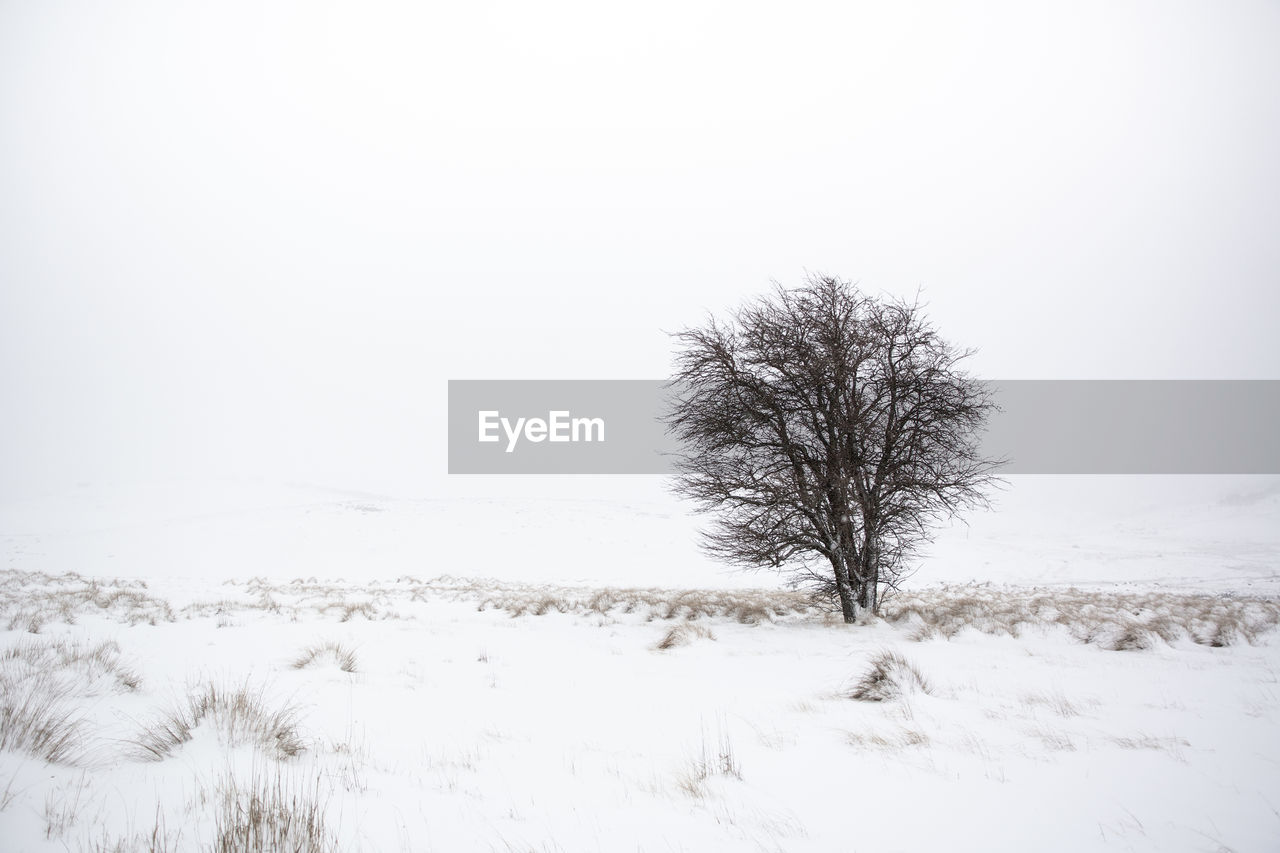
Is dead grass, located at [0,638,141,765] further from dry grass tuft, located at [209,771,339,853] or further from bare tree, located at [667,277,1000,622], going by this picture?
bare tree, located at [667,277,1000,622]

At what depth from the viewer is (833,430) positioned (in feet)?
34.7

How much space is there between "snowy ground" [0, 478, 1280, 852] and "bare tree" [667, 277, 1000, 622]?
164cm

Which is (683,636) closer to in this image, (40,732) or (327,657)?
(327,657)

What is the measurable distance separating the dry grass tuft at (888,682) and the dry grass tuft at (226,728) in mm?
4592

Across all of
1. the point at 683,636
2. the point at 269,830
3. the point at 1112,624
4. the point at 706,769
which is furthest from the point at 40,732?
the point at 1112,624

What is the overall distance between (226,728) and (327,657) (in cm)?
321

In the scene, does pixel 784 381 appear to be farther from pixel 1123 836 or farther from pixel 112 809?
pixel 112 809

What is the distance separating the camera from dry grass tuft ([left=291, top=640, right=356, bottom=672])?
6.21m

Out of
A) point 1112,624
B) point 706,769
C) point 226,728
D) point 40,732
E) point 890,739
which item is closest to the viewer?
point 40,732

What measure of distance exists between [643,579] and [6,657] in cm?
2695

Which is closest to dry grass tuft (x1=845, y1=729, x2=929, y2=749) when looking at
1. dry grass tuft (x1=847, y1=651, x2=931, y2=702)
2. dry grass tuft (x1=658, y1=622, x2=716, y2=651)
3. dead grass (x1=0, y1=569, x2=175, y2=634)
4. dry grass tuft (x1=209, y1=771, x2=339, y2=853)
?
dry grass tuft (x1=847, y1=651, x2=931, y2=702)

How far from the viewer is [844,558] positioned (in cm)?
1039

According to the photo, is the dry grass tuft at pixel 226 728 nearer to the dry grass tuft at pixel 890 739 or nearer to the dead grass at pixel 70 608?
the dry grass tuft at pixel 890 739

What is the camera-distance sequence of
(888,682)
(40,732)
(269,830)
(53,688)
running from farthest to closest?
(888,682), (53,688), (40,732), (269,830)
